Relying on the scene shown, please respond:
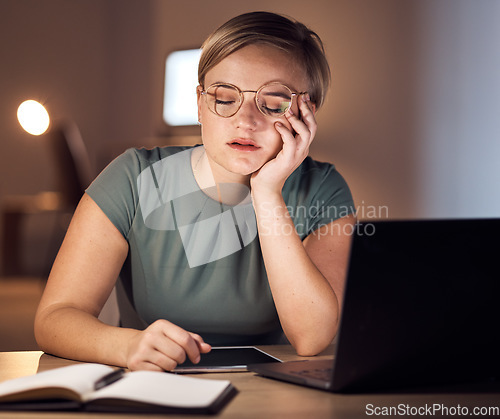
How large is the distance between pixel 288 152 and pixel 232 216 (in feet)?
0.69

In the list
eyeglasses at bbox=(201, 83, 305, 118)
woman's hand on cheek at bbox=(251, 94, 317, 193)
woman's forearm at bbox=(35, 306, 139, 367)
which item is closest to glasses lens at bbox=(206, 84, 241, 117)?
eyeglasses at bbox=(201, 83, 305, 118)

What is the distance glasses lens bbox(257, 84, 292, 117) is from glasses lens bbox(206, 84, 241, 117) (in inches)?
1.9

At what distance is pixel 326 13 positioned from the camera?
4.05 metres

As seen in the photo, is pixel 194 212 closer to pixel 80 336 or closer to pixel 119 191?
pixel 119 191

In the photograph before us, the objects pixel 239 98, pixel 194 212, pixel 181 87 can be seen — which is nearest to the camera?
pixel 239 98

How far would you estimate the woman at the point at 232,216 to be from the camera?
1189 millimetres

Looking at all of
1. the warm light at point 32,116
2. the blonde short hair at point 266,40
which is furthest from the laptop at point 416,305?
the warm light at point 32,116

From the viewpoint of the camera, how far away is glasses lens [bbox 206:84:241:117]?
1.28m

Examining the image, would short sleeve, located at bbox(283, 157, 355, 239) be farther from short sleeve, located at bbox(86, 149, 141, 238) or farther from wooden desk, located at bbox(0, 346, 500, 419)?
wooden desk, located at bbox(0, 346, 500, 419)

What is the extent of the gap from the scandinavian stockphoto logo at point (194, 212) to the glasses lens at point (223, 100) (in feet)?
0.60

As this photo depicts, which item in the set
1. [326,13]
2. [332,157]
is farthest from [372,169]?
[326,13]

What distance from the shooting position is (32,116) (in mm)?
1803

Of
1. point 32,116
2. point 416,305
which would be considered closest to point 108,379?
point 416,305

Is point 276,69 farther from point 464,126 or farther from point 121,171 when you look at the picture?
point 464,126
